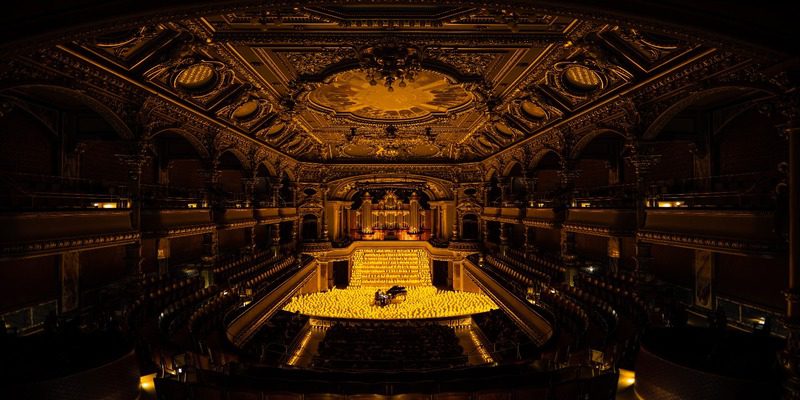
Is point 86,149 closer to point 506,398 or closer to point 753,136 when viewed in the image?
point 506,398

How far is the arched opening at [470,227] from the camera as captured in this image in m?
27.8

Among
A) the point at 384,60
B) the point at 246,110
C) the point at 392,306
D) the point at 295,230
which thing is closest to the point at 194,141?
the point at 246,110

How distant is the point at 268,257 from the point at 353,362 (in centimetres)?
1243

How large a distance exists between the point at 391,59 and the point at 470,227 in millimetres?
21348

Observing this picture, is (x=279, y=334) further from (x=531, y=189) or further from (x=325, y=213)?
(x=325, y=213)

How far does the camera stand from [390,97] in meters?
12.8

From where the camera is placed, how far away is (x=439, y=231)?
28.3m

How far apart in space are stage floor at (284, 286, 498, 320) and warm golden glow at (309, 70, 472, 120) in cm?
821

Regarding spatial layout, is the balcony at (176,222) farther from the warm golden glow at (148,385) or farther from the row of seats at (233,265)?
the warm golden glow at (148,385)

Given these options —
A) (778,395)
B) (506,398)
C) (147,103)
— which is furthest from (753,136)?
(147,103)

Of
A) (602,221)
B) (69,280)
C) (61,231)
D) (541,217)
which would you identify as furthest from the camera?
(541,217)

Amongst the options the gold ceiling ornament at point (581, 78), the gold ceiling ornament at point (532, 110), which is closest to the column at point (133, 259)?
the gold ceiling ornament at point (581, 78)

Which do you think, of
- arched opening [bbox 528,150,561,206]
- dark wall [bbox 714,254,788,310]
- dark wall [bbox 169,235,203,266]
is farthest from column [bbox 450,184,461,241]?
dark wall [bbox 714,254,788,310]

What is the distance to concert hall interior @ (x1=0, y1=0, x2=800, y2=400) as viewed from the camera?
516 cm
